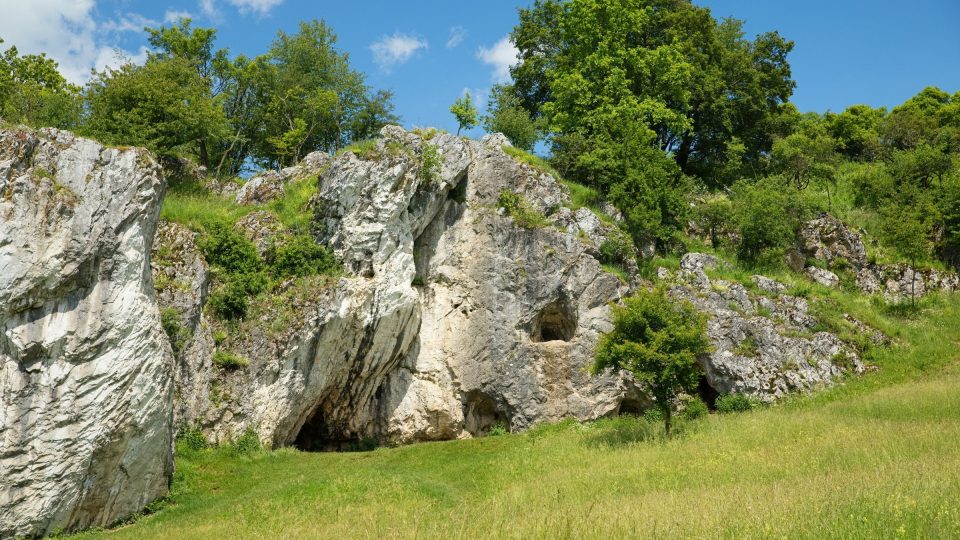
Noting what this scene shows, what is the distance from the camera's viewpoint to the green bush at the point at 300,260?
26.7m

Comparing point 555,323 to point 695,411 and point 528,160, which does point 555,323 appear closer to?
point 695,411

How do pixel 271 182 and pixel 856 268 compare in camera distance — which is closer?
pixel 271 182

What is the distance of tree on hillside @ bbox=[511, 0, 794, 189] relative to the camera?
3906 centimetres

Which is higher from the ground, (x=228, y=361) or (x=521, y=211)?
(x=521, y=211)

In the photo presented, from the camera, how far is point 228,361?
24.6 m

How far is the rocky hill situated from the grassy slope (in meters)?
1.73

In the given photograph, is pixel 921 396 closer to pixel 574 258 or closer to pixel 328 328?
pixel 574 258

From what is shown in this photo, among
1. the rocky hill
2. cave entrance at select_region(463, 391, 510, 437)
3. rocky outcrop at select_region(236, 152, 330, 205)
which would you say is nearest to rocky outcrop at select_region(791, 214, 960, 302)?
the rocky hill

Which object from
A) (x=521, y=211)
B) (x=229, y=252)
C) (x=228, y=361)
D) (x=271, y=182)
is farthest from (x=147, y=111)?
(x=521, y=211)

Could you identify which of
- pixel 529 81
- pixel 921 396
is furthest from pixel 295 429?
pixel 529 81

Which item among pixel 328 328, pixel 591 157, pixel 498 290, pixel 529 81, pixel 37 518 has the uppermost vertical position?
pixel 529 81

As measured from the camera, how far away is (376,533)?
11508 millimetres

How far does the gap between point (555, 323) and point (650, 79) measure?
19155 mm

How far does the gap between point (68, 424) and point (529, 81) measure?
124 ft
